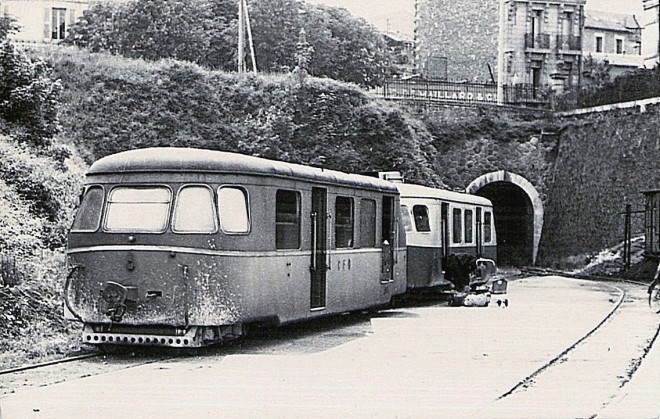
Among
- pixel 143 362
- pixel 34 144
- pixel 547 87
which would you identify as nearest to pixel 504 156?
pixel 547 87

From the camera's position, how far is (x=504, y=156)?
3812cm

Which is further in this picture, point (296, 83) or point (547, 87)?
point (547, 87)

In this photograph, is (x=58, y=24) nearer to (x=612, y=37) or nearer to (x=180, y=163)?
(x=180, y=163)

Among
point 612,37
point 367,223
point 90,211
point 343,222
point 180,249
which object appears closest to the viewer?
point 180,249

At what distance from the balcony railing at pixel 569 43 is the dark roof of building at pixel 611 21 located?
13302 mm

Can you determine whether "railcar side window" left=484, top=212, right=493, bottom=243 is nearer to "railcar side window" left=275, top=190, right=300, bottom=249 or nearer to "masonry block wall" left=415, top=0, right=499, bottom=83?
"railcar side window" left=275, top=190, right=300, bottom=249

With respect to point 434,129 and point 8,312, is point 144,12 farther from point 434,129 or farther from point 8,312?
point 8,312

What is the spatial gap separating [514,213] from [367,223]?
2554 centimetres

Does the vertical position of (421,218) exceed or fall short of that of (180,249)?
it exceeds it

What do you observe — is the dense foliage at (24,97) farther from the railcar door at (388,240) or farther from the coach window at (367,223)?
the coach window at (367,223)

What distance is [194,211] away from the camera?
37.7 feet

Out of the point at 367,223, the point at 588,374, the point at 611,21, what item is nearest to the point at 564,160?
the point at 367,223

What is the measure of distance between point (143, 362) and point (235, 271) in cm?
142

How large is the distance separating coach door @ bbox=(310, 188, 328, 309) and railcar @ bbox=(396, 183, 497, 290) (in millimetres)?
5447
